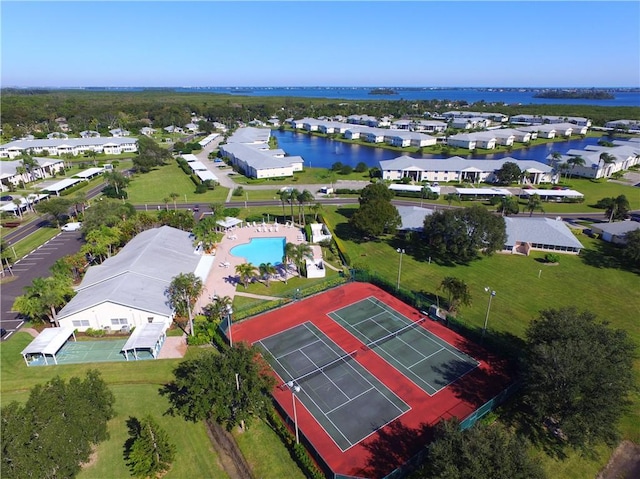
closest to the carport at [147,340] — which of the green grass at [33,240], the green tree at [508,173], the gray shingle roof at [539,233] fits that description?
the green grass at [33,240]

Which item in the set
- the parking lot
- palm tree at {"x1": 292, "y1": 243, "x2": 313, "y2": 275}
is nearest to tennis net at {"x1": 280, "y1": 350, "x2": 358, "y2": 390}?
palm tree at {"x1": 292, "y1": 243, "x2": 313, "y2": 275}

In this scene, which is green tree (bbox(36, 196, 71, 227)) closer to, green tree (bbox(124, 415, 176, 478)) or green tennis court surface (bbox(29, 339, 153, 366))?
green tennis court surface (bbox(29, 339, 153, 366))

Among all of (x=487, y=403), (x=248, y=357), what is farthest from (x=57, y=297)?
(x=487, y=403)

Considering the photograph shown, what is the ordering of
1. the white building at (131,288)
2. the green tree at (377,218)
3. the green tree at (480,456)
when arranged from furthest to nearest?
the green tree at (377,218), the white building at (131,288), the green tree at (480,456)

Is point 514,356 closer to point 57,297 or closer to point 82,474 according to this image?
point 82,474

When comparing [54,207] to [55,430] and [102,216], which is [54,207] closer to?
[102,216]

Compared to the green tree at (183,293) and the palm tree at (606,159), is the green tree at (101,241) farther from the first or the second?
the palm tree at (606,159)
